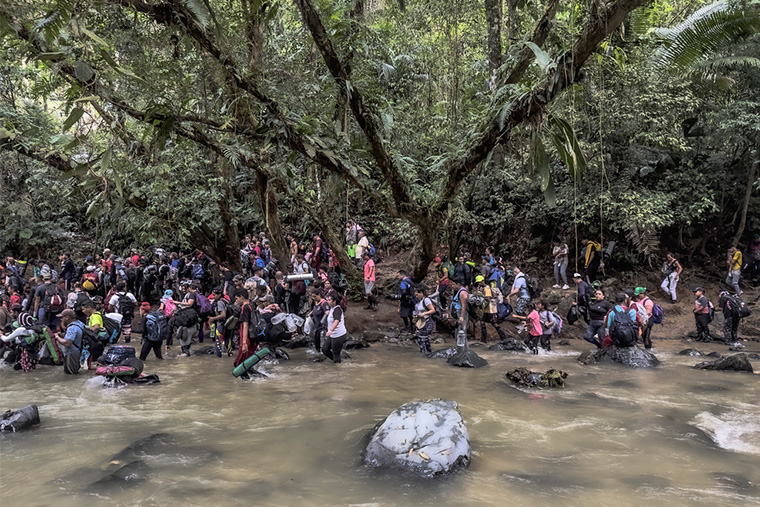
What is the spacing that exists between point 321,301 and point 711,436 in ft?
23.4

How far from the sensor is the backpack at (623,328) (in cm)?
970

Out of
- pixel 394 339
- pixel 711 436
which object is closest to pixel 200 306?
pixel 394 339

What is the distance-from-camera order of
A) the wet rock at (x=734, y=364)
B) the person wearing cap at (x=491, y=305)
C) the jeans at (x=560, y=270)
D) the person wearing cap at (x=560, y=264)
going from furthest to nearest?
the jeans at (x=560, y=270), the person wearing cap at (x=560, y=264), the person wearing cap at (x=491, y=305), the wet rock at (x=734, y=364)

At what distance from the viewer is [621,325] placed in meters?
9.70

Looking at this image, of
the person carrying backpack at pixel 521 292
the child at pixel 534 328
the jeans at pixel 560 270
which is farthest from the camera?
the jeans at pixel 560 270

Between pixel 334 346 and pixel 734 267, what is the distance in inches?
474

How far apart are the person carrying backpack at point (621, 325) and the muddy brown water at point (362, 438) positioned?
1.92 feet

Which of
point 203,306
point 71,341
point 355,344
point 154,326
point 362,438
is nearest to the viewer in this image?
point 362,438

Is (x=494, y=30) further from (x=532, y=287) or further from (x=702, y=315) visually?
(x=702, y=315)

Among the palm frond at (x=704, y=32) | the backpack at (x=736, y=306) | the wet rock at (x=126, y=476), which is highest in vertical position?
the palm frond at (x=704, y=32)

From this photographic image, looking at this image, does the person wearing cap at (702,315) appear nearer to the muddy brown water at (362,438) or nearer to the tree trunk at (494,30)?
the muddy brown water at (362,438)

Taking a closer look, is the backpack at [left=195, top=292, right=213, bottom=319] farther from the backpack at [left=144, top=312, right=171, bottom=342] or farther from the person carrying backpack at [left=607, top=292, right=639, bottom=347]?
the person carrying backpack at [left=607, top=292, right=639, bottom=347]

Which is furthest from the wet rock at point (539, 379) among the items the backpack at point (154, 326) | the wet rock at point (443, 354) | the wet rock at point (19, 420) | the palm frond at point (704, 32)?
the palm frond at point (704, 32)

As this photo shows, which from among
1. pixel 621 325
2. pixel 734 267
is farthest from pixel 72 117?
pixel 734 267
